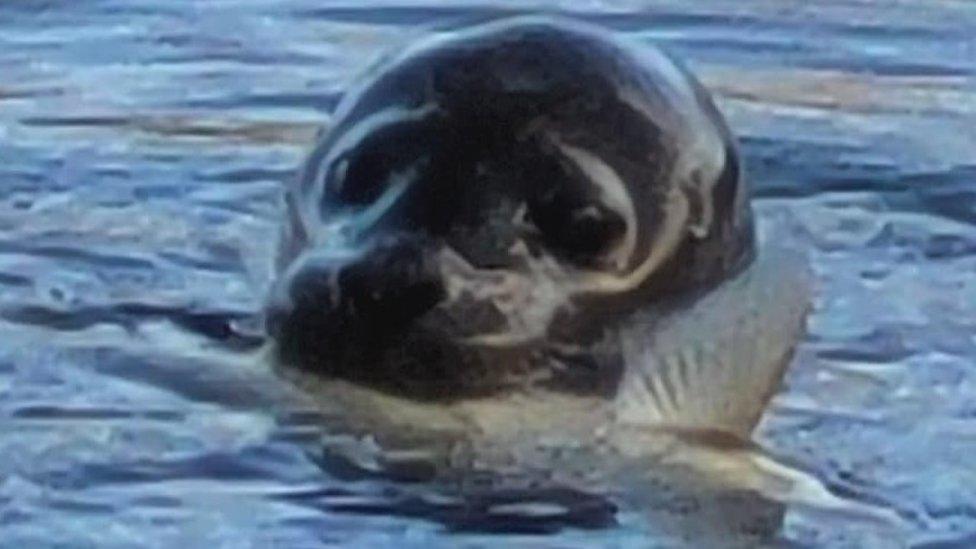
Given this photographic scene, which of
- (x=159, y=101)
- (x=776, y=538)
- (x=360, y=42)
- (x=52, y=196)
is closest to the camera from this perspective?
(x=776, y=538)

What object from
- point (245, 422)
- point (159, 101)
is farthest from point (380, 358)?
point (159, 101)

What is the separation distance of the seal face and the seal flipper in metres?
0.03

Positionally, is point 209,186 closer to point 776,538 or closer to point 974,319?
point 974,319

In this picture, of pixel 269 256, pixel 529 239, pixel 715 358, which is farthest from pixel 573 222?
pixel 269 256

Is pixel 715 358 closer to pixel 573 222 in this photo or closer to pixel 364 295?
pixel 573 222

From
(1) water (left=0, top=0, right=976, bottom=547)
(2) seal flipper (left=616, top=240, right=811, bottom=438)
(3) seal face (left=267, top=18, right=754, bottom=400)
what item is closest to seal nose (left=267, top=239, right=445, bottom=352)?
(3) seal face (left=267, top=18, right=754, bottom=400)

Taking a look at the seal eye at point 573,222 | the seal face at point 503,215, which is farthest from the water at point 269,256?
the seal eye at point 573,222

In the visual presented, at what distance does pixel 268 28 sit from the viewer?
8.22 meters

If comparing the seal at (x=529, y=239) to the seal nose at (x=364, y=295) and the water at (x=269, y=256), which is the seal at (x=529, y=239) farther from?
the water at (x=269, y=256)

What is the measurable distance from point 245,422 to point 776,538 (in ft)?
2.56

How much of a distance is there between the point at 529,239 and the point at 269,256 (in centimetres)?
89

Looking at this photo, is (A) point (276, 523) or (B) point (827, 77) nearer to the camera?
(A) point (276, 523)

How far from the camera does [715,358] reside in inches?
219

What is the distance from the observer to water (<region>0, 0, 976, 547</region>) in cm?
498
